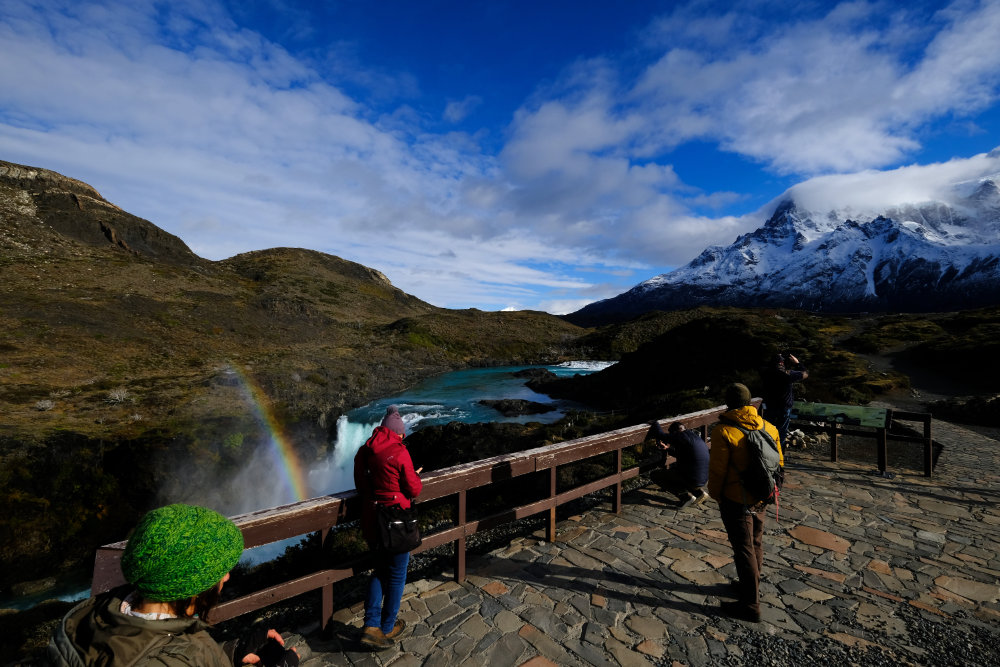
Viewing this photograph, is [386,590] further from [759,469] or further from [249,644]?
[759,469]

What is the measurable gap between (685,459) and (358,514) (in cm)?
586

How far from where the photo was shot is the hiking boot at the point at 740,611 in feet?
15.4

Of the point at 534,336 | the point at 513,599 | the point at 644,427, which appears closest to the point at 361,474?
the point at 513,599

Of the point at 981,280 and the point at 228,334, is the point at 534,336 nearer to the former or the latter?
the point at 228,334

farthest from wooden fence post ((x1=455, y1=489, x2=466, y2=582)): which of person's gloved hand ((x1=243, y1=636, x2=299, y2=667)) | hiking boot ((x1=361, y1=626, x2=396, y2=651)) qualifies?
person's gloved hand ((x1=243, y1=636, x2=299, y2=667))

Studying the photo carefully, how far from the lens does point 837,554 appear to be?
6.17m

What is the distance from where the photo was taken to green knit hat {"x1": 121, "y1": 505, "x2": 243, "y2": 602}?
1.83m

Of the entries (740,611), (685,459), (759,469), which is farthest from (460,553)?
(685,459)

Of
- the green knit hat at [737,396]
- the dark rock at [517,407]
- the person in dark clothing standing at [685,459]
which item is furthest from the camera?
the dark rock at [517,407]

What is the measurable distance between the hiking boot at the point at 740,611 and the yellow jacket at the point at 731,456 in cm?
113

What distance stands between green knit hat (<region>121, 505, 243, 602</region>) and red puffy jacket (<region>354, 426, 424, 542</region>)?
7.03 feet

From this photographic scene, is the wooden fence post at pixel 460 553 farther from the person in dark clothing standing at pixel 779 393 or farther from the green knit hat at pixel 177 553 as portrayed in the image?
the person in dark clothing standing at pixel 779 393

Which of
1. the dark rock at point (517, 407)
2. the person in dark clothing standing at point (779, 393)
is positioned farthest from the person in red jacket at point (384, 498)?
the dark rock at point (517, 407)

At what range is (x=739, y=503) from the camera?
4.75 m
